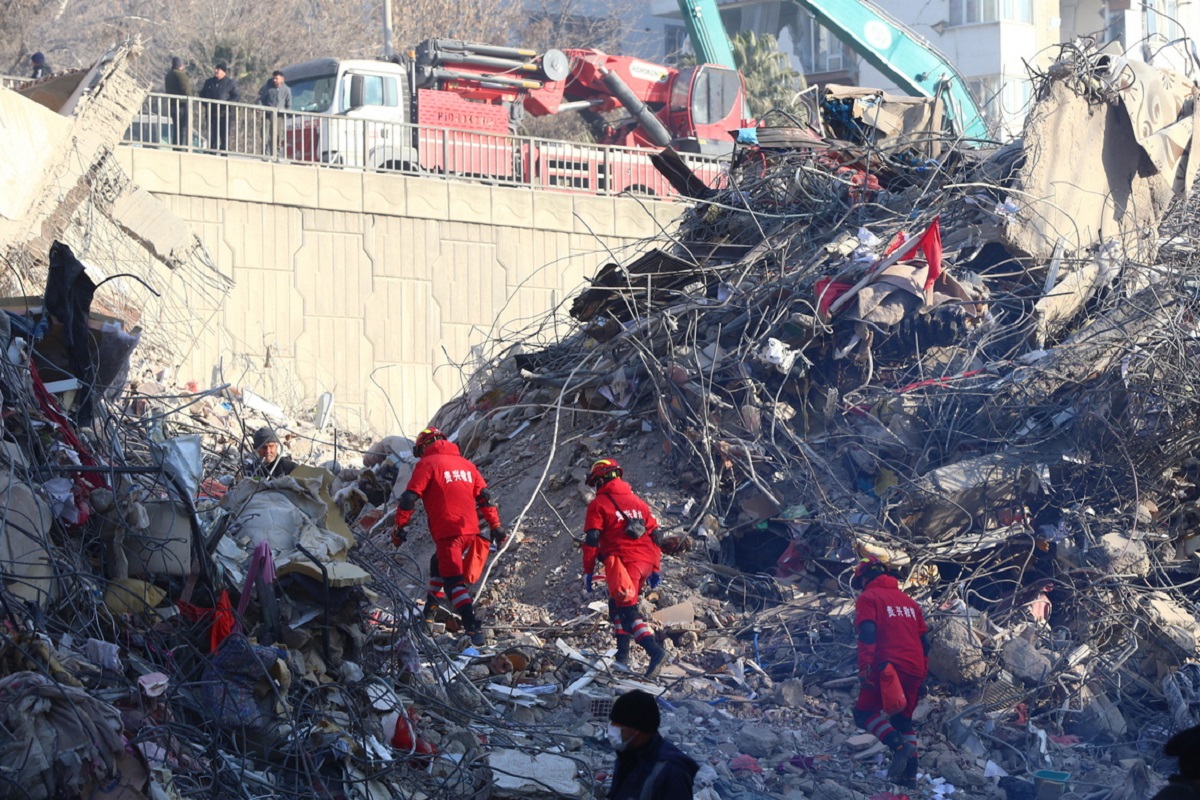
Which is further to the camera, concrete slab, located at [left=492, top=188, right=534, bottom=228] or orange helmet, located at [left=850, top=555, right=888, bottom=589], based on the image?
concrete slab, located at [left=492, top=188, right=534, bottom=228]

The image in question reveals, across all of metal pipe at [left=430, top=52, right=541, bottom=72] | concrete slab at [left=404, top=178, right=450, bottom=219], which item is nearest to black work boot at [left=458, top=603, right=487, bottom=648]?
concrete slab at [left=404, top=178, right=450, bottom=219]

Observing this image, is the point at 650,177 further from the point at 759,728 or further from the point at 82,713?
the point at 82,713

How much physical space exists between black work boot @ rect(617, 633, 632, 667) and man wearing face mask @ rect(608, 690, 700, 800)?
391cm

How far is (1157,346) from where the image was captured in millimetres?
9438

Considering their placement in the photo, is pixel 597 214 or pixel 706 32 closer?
pixel 597 214

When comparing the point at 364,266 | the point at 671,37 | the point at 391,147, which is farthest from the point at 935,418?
the point at 671,37

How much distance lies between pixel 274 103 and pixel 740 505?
12.0 metres

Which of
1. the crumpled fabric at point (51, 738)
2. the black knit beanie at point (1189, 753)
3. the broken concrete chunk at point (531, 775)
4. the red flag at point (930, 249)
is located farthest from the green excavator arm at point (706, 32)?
the black knit beanie at point (1189, 753)

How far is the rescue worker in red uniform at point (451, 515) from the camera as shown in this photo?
29.0 feet

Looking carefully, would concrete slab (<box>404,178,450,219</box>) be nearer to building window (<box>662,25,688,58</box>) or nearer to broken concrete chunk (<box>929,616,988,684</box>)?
broken concrete chunk (<box>929,616,988,684</box>)

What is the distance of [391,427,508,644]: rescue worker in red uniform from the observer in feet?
29.0

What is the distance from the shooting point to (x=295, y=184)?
1853 cm

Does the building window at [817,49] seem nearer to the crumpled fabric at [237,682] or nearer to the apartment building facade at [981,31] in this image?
the apartment building facade at [981,31]

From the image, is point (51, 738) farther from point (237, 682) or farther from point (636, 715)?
point (636, 715)
